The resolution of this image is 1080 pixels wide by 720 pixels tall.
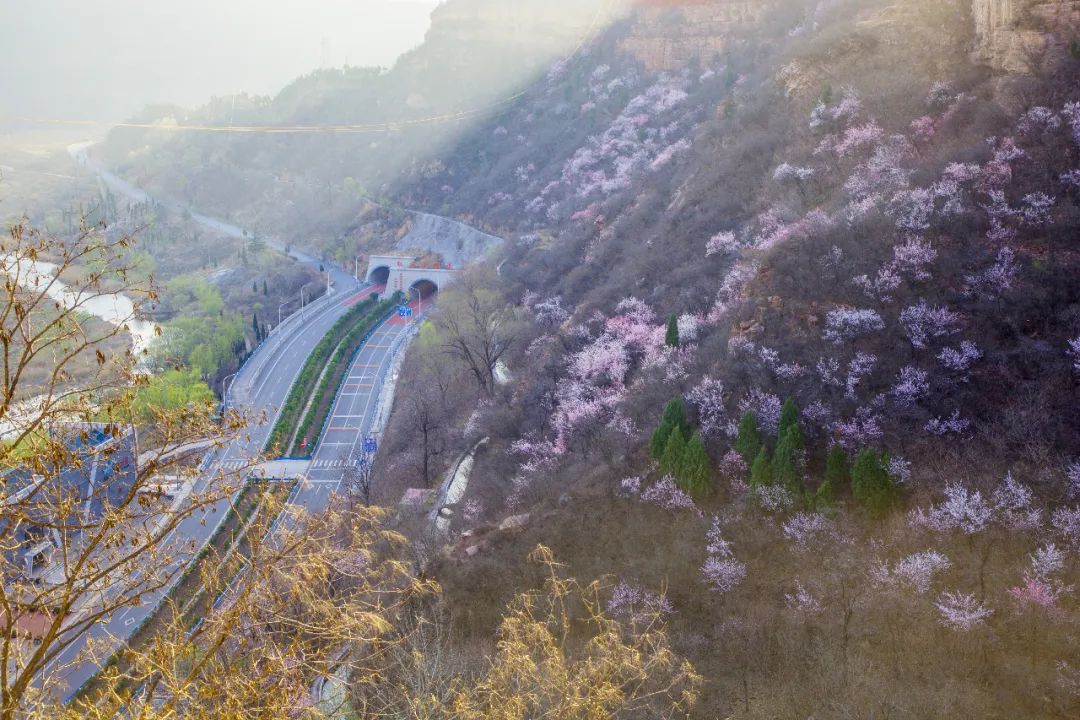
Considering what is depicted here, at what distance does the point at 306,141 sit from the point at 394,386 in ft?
253

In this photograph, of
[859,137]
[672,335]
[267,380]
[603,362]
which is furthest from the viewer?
[267,380]

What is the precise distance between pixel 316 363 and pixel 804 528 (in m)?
41.6

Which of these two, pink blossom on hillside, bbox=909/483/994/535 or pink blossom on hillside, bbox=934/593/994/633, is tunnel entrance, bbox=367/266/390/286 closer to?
pink blossom on hillside, bbox=909/483/994/535

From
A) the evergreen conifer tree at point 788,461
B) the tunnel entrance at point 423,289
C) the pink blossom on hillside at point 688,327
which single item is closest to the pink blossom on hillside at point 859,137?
the pink blossom on hillside at point 688,327

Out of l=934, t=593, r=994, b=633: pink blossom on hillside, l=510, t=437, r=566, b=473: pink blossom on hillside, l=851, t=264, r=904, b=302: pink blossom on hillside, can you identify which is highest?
l=851, t=264, r=904, b=302: pink blossom on hillside

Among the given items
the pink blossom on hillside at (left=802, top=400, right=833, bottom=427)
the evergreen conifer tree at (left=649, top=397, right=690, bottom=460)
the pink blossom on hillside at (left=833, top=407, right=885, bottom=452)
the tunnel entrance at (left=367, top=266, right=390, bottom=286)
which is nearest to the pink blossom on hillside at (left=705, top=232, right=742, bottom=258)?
the evergreen conifer tree at (left=649, top=397, right=690, bottom=460)

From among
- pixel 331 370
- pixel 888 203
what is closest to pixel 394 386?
pixel 331 370

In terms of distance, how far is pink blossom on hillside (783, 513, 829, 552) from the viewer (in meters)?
17.0

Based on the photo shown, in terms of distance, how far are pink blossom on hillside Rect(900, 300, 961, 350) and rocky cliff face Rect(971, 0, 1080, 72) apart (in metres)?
13.2

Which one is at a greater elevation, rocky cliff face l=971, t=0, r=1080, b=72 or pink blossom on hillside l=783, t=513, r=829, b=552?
rocky cliff face l=971, t=0, r=1080, b=72

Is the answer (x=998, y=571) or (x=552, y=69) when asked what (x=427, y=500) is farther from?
(x=552, y=69)

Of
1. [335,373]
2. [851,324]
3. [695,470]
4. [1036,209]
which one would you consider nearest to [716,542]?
[695,470]

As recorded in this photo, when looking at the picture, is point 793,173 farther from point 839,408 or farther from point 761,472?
point 761,472

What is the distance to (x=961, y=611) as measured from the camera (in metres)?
14.4
